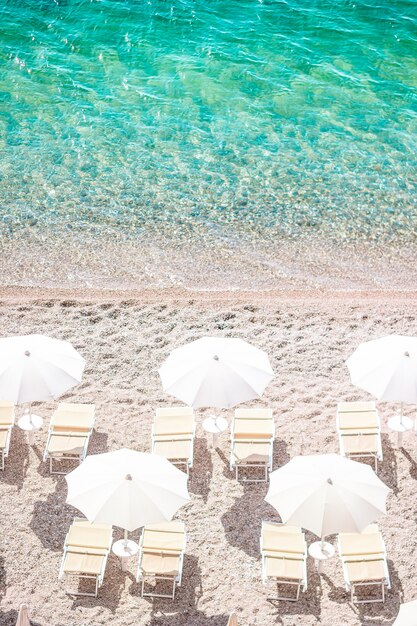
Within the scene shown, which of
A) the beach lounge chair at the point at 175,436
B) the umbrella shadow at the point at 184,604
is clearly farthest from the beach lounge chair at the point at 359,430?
the umbrella shadow at the point at 184,604

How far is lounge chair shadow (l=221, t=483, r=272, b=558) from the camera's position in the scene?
45.3ft

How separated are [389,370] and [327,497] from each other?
9.93 feet

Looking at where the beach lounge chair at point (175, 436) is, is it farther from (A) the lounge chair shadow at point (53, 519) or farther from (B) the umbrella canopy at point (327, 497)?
(B) the umbrella canopy at point (327, 497)

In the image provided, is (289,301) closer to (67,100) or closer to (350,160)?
(350,160)

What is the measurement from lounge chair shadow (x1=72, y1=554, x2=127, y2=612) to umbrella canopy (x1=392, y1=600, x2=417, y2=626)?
3.95 meters

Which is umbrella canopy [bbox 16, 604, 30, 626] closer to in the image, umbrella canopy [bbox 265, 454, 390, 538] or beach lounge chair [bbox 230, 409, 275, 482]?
umbrella canopy [bbox 265, 454, 390, 538]

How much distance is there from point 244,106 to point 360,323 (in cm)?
1071

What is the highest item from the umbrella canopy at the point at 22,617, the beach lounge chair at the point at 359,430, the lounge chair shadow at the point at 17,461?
the beach lounge chair at the point at 359,430

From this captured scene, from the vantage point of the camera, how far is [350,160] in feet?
81.4

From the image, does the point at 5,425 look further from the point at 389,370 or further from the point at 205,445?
the point at 389,370

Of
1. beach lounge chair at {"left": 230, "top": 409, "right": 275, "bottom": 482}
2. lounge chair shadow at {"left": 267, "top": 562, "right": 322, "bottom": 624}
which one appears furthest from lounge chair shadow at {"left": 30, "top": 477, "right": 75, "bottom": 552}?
lounge chair shadow at {"left": 267, "top": 562, "right": 322, "bottom": 624}

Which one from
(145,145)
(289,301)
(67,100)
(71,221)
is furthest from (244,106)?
(289,301)

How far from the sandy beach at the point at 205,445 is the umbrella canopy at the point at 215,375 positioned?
3.97ft

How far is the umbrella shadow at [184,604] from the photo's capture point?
41.4 ft
